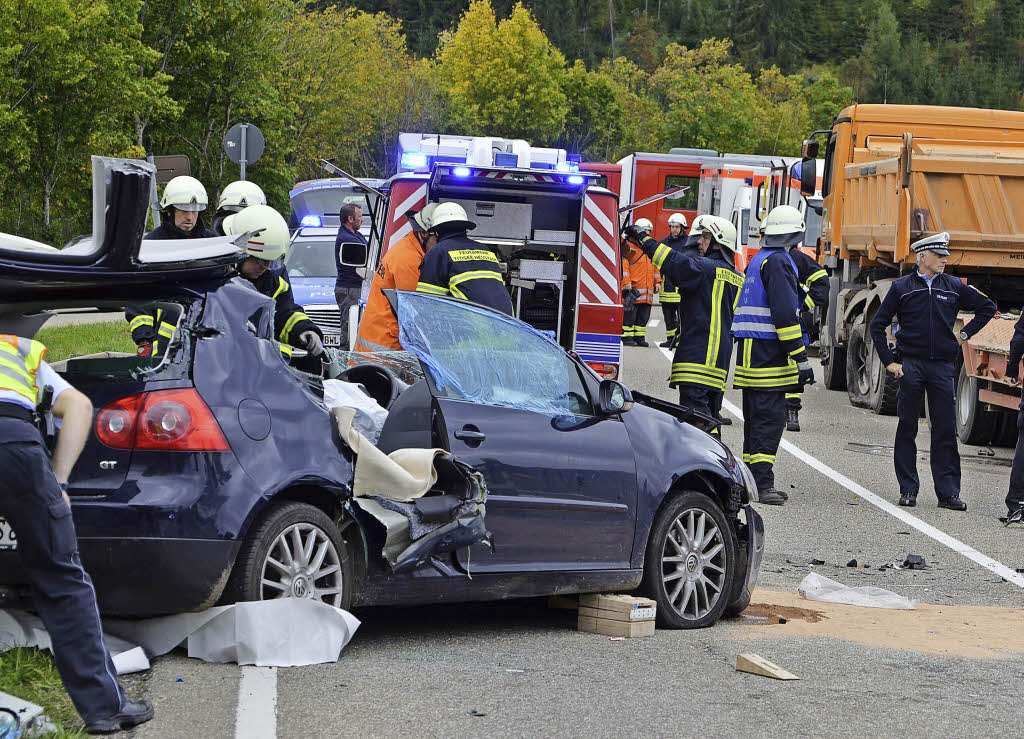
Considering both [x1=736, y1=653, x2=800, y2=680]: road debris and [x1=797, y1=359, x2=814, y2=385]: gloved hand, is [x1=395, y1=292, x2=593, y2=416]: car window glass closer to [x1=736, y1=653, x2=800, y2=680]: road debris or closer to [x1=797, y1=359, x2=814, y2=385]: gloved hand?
[x1=736, y1=653, x2=800, y2=680]: road debris

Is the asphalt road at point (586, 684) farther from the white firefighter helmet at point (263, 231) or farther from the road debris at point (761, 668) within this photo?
the white firefighter helmet at point (263, 231)

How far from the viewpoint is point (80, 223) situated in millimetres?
33469

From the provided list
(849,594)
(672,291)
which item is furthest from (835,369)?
(849,594)

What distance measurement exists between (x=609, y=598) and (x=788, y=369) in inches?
197

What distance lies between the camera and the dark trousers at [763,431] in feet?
36.5

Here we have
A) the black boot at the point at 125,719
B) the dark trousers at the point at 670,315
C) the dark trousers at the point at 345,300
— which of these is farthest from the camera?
the dark trousers at the point at 670,315

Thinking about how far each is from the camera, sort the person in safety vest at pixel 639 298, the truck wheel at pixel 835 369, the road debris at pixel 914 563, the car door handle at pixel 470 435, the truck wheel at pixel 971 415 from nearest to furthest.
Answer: the car door handle at pixel 470 435
the road debris at pixel 914 563
the truck wheel at pixel 971 415
the truck wheel at pixel 835 369
the person in safety vest at pixel 639 298

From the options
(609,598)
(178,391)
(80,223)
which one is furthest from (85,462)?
(80,223)

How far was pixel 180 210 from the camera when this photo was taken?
28.3ft

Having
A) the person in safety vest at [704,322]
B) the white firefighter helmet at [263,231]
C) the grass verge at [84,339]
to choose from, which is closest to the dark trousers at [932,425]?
the person in safety vest at [704,322]

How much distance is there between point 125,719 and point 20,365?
3.63 feet

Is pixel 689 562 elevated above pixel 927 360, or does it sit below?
below

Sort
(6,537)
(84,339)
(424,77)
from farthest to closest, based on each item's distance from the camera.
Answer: (424,77) → (84,339) → (6,537)

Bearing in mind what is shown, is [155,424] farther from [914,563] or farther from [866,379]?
[866,379]
